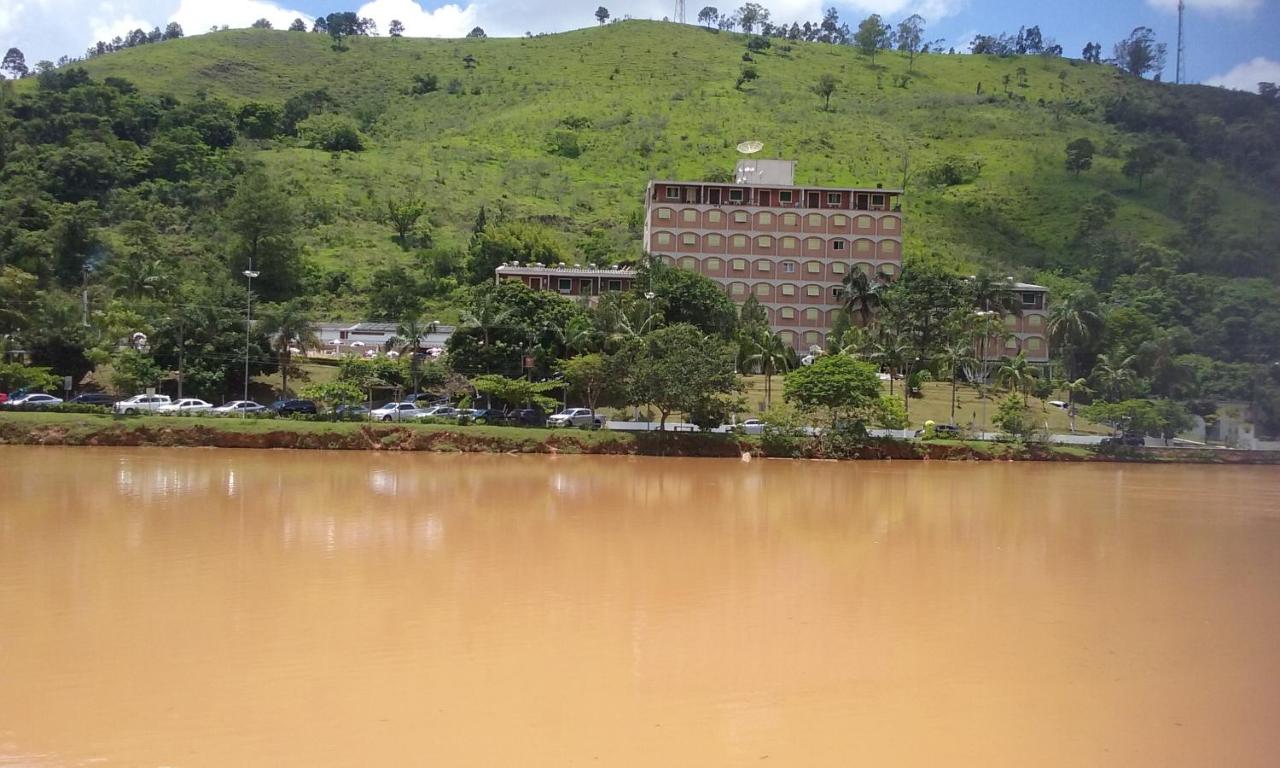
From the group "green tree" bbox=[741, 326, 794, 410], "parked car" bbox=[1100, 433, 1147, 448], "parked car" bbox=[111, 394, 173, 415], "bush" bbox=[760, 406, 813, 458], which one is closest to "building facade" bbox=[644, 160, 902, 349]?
"green tree" bbox=[741, 326, 794, 410]

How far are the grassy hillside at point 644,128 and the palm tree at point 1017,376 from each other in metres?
30.1

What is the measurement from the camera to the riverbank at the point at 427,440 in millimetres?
41250

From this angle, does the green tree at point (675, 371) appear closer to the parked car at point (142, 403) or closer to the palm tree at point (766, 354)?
the palm tree at point (766, 354)

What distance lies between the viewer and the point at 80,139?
3716 inches

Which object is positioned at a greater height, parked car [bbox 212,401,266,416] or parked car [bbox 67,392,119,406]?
parked car [bbox 67,392,119,406]

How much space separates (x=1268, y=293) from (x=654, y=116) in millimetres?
77009

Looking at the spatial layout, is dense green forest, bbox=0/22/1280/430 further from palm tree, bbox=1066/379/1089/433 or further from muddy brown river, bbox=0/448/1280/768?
muddy brown river, bbox=0/448/1280/768

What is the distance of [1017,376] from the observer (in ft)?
190

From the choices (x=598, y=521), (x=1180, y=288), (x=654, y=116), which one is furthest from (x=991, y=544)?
(x=654, y=116)

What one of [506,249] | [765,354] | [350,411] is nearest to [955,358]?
[765,354]

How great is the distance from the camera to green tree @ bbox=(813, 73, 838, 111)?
136m

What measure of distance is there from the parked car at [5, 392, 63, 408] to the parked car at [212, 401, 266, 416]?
289 inches

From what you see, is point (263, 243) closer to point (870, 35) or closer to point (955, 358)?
point (955, 358)

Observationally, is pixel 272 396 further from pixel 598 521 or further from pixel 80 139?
pixel 80 139
